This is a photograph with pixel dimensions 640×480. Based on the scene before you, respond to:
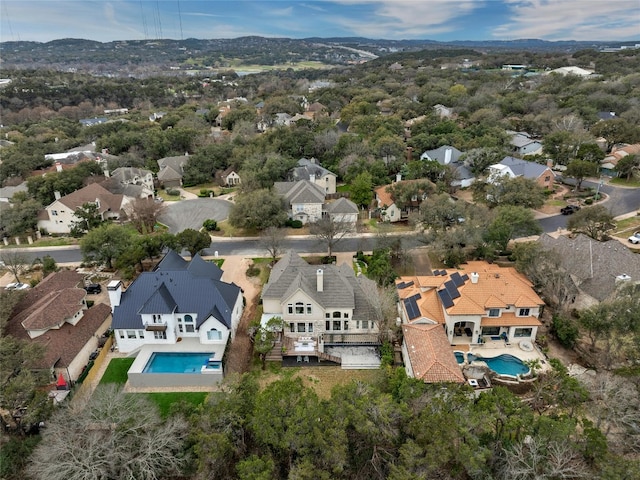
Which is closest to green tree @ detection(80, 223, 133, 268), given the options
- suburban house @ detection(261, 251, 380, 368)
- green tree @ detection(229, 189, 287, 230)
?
green tree @ detection(229, 189, 287, 230)

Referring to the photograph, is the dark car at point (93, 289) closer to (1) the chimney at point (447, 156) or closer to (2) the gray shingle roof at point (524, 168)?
(1) the chimney at point (447, 156)

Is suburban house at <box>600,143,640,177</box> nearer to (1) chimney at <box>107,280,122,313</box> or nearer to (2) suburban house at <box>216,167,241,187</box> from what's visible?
(2) suburban house at <box>216,167,241,187</box>

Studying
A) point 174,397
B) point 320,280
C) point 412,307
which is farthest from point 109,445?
point 412,307

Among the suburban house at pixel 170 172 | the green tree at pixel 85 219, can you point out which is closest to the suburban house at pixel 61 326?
the green tree at pixel 85 219

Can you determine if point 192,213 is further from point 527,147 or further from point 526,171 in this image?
point 527,147

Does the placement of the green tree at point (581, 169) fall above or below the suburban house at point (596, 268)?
above

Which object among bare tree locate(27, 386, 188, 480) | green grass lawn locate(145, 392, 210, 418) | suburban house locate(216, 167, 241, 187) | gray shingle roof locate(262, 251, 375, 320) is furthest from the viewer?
suburban house locate(216, 167, 241, 187)
